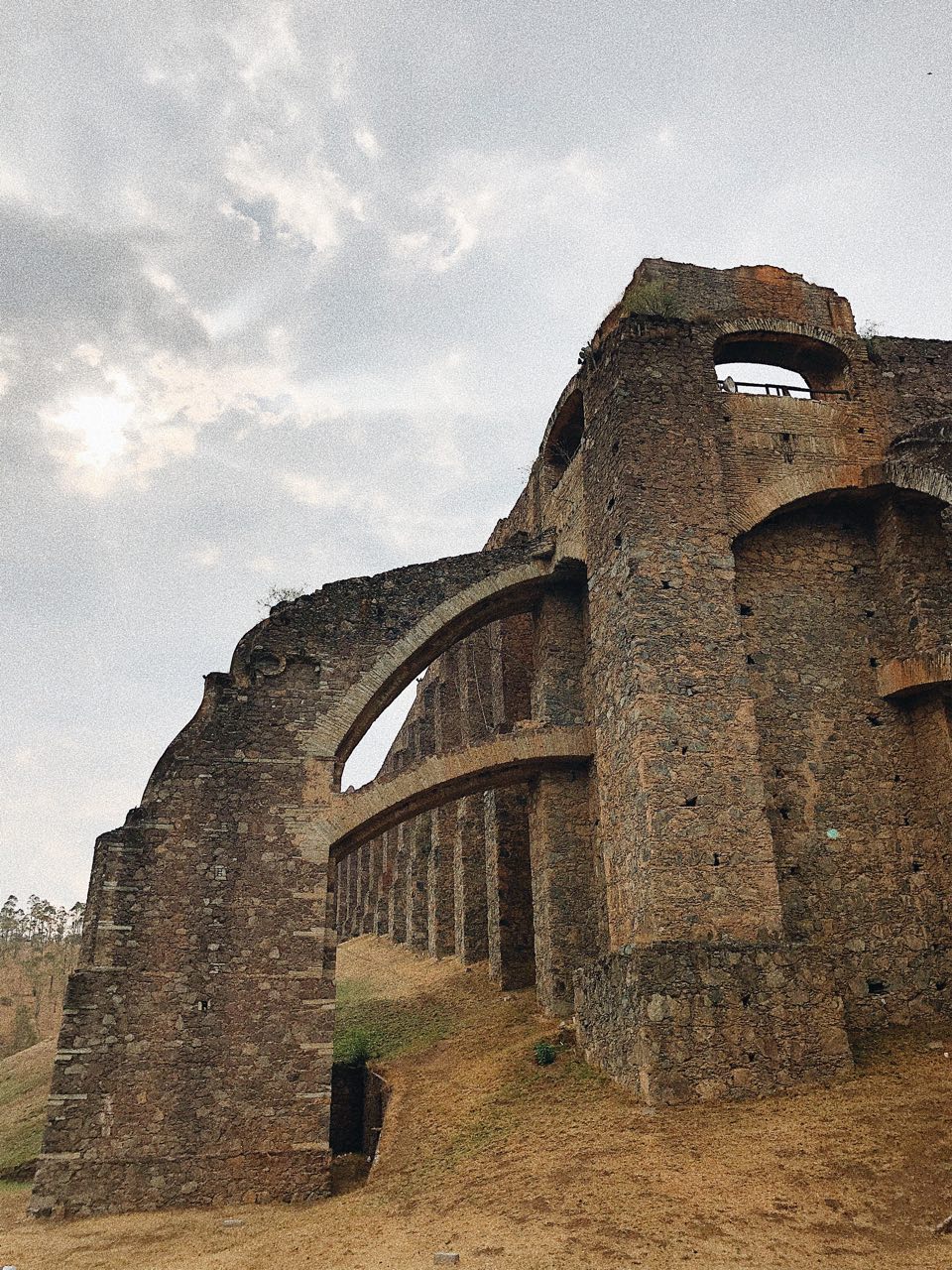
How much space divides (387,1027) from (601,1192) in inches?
342

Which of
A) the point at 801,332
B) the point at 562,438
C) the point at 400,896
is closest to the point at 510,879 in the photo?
the point at 562,438

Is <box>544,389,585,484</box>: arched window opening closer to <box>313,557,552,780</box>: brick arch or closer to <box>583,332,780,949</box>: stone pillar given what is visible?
<box>583,332,780,949</box>: stone pillar

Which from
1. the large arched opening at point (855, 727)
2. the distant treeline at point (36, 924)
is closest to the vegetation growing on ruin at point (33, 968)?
the distant treeline at point (36, 924)

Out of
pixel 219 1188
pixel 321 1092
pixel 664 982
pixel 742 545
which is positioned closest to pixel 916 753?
pixel 742 545

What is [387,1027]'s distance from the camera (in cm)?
1478

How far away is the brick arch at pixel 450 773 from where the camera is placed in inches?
480

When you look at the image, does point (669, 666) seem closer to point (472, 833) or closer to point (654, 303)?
point (654, 303)

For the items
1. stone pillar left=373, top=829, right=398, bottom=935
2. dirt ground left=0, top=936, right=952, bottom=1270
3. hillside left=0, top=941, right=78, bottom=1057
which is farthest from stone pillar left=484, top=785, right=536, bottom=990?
hillside left=0, top=941, right=78, bottom=1057

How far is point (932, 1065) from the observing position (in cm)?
870

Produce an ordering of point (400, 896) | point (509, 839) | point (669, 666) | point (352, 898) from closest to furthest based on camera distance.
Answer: point (669, 666) < point (509, 839) < point (400, 896) < point (352, 898)

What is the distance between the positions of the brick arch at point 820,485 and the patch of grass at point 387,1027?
29.1ft

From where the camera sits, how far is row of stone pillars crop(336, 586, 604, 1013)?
1287 cm

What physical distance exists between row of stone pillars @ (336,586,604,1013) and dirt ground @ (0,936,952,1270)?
240 centimetres

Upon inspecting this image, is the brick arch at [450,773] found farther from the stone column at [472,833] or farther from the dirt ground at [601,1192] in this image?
the stone column at [472,833]
